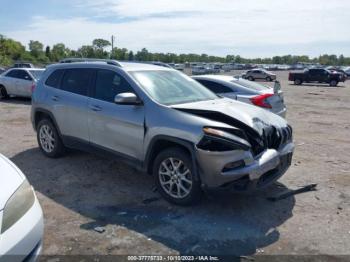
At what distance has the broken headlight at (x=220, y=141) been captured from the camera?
4.17m

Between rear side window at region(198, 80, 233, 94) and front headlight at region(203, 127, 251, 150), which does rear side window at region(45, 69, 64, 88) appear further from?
rear side window at region(198, 80, 233, 94)

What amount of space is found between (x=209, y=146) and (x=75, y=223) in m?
1.73

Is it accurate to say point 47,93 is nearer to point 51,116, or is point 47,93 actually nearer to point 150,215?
point 51,116

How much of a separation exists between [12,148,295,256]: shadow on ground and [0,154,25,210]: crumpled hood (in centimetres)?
124

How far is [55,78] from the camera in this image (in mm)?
6566

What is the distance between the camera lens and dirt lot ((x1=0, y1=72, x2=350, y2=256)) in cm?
380

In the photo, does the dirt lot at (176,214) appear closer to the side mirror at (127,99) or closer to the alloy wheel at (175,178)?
the alloy wheel at (175,178)

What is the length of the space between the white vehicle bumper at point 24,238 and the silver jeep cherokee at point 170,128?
1903 mm

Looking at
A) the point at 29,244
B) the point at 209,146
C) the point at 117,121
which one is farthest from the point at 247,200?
the point at 29,244

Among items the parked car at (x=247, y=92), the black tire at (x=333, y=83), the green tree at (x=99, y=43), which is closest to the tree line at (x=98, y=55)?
the green tree at (x=99, y=43)

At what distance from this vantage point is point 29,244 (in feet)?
9.30

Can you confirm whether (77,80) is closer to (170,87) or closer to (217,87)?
(170,87)

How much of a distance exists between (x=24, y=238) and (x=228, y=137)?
2314 mm

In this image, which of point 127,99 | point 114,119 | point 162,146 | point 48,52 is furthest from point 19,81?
point 48,52
